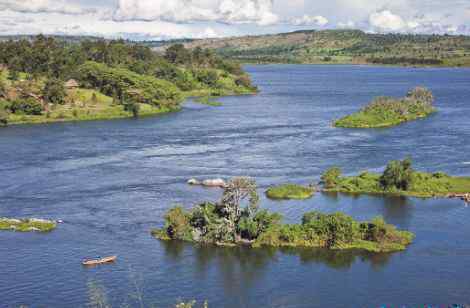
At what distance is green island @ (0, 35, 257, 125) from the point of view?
122906mm

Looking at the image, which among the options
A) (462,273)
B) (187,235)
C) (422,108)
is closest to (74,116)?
(422,108)

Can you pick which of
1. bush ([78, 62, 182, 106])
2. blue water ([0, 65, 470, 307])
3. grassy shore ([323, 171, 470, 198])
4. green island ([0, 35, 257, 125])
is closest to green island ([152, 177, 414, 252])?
blue water ([0, 65, 470, 307])

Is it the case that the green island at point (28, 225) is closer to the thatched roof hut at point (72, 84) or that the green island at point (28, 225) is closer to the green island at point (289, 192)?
the green island at point (289, 192)

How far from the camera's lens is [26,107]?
4783 inches

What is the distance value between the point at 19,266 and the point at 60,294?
6422mm

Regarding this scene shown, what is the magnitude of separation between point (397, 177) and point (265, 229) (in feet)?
63.7

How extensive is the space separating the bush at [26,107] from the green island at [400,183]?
69368 millimetres

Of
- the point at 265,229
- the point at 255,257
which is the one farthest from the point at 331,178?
the point at 255,257

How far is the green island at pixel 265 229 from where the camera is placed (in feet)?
173

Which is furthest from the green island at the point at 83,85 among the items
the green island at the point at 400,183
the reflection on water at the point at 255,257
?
the reflection on water at the point at 255,257

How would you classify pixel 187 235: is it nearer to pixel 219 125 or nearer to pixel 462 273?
pixel 462 273

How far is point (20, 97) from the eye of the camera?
124 metres

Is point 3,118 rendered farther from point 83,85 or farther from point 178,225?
point 178,225

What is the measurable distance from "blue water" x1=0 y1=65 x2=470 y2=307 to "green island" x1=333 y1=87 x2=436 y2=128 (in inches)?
144
